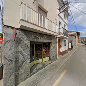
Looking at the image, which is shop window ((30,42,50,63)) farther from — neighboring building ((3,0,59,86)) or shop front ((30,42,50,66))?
neighboring building ((3,0,59,86))

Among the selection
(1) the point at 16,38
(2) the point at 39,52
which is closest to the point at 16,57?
(1) the point at 16,38

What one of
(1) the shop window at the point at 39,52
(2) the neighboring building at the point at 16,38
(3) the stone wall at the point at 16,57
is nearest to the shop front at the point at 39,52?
(1) the shop window at the point at 39,52

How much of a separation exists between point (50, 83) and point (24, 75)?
1573 millimetres

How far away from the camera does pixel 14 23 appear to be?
26.3 ft

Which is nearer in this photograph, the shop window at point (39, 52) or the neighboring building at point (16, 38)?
the neighboring building at point (16, 38)

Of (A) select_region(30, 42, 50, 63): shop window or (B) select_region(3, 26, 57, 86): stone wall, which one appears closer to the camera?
(B) select_region(3, 26, 57, 86): stone wall

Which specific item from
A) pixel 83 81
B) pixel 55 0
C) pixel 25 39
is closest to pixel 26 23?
pixel 25 39

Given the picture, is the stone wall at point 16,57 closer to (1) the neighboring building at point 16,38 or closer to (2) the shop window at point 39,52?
(1) the neighboring building at point 16,38

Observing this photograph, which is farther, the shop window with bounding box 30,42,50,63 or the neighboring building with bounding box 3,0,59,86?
the shop window with bounding box 30,42,50,63

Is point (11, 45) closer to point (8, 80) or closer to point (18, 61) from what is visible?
point (18, 61)

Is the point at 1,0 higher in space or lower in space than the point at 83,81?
higher

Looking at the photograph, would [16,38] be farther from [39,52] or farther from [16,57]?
[39,52]

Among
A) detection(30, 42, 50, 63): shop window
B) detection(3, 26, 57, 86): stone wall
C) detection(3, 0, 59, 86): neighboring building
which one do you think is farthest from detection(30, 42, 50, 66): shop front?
detection(3, 26, 57, 86): stone wall

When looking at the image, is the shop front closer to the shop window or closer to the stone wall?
the shop window
